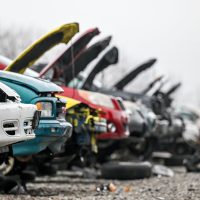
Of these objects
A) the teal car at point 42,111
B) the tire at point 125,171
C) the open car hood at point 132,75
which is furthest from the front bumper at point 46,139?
the open car hood at point 132,75

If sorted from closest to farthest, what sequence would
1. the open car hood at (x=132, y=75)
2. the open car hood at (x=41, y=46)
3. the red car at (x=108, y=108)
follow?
the open car hood at (x=41, y=46) → the red car at (x=108, y=108) → the open car hood at (x=132, y=75)

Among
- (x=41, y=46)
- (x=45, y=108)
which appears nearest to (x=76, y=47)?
(x=41, y=46)

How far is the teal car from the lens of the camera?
24.9 feet

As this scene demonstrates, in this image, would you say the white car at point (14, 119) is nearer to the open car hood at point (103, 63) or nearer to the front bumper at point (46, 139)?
the front bumper at point (46, 139)

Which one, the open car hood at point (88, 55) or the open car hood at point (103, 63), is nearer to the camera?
the open car hood at point (88, 55)

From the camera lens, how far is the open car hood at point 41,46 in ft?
30.0

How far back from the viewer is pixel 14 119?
6719mm

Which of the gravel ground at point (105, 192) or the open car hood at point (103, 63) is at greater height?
the open car hood at point (103, 63)

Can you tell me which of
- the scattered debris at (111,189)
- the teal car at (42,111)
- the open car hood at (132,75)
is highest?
the teal car at (42,111)

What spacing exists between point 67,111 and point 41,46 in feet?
3.30

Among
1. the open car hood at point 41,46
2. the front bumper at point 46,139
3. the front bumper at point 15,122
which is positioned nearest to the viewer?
the front bumper at point 15,122

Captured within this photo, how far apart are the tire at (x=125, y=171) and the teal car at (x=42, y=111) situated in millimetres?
4046

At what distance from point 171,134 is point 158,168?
3.57 metres

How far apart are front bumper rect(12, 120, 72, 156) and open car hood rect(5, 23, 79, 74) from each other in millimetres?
1450
